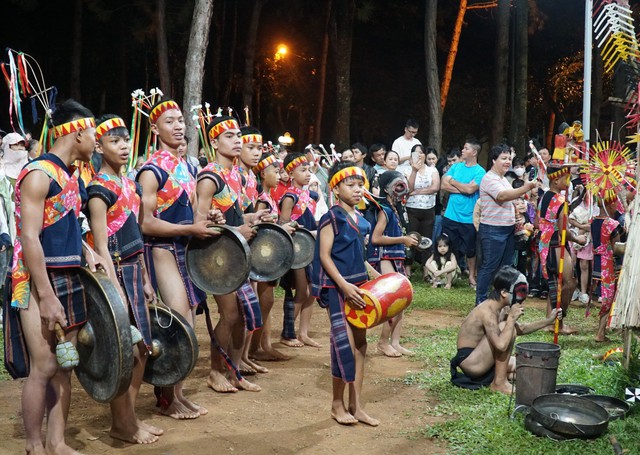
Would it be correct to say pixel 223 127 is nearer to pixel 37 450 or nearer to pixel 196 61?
pixel 37 450

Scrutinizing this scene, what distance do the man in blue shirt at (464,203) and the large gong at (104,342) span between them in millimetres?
8388

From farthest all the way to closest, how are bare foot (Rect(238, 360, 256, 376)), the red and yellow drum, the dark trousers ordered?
the dark trousers
bare foot (Rect(238, 360, 256, 376))
the red and yellow drum

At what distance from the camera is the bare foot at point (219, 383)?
260 inches

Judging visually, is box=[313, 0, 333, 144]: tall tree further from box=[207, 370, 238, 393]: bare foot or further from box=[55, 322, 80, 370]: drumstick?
box=[55, 322, 80, 370]: drumstick

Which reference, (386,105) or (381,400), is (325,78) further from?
(381,400)

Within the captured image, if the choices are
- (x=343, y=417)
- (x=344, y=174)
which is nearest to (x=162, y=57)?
(x=344, y=174)

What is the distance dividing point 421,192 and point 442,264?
128 centimetres

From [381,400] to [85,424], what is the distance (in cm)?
238

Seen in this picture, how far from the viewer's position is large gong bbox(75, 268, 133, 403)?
14.4ft

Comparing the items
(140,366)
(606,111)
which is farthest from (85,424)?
(606,111)

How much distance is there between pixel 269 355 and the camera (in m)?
7.96

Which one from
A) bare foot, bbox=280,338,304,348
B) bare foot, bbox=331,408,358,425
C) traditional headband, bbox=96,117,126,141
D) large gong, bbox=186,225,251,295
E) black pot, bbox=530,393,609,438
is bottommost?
bare foot, bbox=331,408,358,425

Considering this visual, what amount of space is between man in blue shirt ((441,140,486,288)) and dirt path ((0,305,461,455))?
17.5 feet

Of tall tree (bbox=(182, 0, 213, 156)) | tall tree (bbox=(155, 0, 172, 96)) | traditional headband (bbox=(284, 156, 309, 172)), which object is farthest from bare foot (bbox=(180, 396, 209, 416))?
tall tree (bbox=(155, 0, 172, 96))
